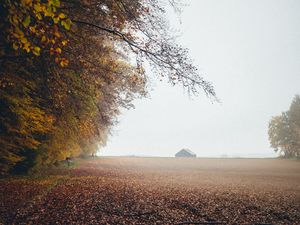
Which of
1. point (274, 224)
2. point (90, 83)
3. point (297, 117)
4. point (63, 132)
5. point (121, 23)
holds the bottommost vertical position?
point (274, 224)

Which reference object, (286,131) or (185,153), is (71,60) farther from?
(185,153)

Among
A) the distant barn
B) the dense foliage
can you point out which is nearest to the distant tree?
the distant barn

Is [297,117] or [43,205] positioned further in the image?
[297,117]

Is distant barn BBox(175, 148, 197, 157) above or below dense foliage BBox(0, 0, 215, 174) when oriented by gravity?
below

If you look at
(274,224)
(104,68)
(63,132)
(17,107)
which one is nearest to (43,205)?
(17,107)

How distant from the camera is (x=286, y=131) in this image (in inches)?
2653

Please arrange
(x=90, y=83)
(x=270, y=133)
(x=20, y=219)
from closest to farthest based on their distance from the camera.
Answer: (x=20, y=219) < (x=90, y=83) < (x=270, y=133)

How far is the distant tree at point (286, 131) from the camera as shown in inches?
2557

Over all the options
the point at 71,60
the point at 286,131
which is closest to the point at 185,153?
the point at 286,131

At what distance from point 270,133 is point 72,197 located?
70.4 metres

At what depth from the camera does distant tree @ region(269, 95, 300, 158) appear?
213ft

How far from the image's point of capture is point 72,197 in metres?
11.9

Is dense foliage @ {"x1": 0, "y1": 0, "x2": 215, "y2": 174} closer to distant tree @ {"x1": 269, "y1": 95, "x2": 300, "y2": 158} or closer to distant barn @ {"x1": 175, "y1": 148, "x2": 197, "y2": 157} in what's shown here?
distant tree @ {"x1": 269, "y1": 95, "x2": 300, "y2": 158}

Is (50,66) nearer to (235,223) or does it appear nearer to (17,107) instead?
(17,107)
